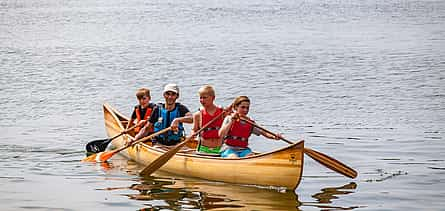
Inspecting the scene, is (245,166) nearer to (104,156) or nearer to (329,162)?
(329,162)

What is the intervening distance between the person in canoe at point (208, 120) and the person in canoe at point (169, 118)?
2.40 ft

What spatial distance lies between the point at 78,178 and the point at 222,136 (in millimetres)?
3041

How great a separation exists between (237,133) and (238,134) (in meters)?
0.02

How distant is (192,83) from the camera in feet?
96.1

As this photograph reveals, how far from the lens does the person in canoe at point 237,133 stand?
493 inches

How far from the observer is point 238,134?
12.9 meters

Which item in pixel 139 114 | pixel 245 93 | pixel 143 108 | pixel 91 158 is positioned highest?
pixel 143 108

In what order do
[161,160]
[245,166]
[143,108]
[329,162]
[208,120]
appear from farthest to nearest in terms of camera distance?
1. [143,108]
2. [161,160]
3. [208,120]
4. [329,162]
5. [245,166]

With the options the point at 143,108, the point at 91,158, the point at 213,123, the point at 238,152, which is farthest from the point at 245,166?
the point at 91,158

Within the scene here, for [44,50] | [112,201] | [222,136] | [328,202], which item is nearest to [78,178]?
[112,201]

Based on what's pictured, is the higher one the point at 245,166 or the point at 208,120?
the point at 208,120

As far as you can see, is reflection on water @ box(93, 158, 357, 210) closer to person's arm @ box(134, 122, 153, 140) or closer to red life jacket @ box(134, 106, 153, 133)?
person's arm @ box(134, 122, 153, 140)

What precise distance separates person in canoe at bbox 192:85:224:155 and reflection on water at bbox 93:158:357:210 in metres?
0.57

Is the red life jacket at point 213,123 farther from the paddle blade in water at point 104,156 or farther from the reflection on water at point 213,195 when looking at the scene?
the paddle blade in water at point 104,156
